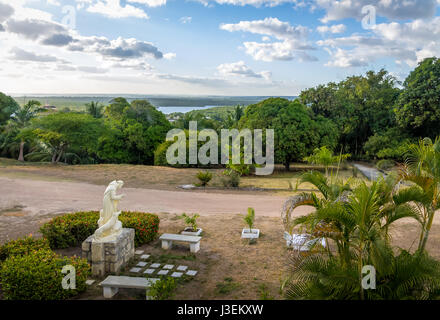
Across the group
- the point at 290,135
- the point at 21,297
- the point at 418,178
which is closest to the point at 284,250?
the point at 418,178

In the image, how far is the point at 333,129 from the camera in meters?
24.5

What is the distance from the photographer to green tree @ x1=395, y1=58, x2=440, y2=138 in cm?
2262

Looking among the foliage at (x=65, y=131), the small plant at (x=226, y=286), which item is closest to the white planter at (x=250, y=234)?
the small plant at (x=226, y=286)

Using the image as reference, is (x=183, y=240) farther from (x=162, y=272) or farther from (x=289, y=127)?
(x=289, y=127)

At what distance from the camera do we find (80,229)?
9.30m

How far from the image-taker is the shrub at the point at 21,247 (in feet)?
24.4

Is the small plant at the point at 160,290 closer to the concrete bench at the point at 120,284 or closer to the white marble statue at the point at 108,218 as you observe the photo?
the concrete bench at the point at 120,284

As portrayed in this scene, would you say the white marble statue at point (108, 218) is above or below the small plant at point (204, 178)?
above

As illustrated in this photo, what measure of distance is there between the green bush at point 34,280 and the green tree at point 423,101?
23.1m

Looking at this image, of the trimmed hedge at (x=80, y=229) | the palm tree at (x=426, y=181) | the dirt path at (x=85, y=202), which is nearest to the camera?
the palm tree at (x=426, y=181)

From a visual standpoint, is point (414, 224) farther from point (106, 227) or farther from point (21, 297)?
point (21, 297)

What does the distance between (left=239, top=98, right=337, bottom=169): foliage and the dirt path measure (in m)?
7.11

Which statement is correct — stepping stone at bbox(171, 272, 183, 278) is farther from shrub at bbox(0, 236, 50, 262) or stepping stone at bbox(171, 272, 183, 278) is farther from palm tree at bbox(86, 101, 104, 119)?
palm tree at bbox(86, 101, 104, 119)

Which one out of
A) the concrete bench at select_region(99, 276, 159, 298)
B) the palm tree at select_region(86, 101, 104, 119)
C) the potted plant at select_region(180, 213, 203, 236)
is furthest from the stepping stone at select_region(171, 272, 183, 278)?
the palm tree at select_region(86, 101, 104, 119)
